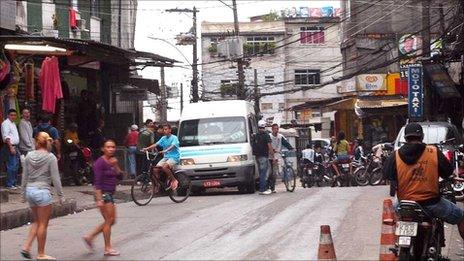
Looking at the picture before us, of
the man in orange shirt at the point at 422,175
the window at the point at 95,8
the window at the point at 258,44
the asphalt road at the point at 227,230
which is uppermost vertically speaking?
the window at the point at 258,44

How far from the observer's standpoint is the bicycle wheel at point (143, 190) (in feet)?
52.2

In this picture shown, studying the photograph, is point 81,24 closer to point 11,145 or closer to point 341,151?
Answer: point 11,145

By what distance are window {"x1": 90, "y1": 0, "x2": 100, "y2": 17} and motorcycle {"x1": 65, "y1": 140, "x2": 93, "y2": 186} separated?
7.66 m

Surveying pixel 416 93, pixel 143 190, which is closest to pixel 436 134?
pixel 143 190

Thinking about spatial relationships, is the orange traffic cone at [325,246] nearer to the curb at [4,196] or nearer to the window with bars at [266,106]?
the curb at [4,196]

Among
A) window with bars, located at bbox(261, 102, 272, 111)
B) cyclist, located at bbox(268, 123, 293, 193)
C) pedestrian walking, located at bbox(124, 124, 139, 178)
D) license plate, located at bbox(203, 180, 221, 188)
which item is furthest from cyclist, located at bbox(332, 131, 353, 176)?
window with bars, located at bbox(261, 102, 272, 111)

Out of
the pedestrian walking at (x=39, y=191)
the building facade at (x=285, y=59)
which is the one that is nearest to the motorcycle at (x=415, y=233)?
the pedestrian walking at (x=39, y=191)

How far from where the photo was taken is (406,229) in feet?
23.7

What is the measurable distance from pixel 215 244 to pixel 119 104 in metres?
17.5

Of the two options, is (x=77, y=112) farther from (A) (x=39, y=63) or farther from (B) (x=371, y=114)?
(B) (x=371, y=114)

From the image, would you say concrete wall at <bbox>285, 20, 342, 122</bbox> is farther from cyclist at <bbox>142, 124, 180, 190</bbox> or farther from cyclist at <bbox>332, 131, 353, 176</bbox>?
cyclist at <bbox>142, 124, 180, 190</bbox>

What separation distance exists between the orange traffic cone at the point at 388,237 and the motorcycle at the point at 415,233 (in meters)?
0.10

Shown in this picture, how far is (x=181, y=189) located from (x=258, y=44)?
146 ft

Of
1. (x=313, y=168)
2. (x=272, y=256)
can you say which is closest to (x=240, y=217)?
(x=272, y=256)
